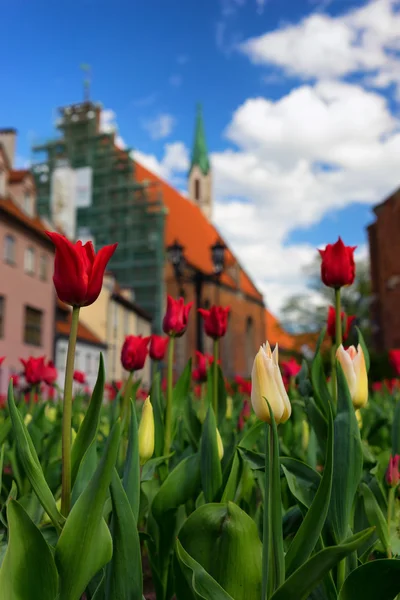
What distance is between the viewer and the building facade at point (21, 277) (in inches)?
779

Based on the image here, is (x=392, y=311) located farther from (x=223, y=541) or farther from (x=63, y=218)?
(x=223, y=541)

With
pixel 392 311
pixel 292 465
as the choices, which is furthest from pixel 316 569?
pixel 392 311

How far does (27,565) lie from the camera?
97cm

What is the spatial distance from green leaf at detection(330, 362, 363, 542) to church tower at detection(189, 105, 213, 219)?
5707 centimetres

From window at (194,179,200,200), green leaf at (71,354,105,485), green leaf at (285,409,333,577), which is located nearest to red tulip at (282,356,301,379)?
green leaf at (71,354,105,485)

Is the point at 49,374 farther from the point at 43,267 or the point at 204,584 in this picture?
the point at 43,267

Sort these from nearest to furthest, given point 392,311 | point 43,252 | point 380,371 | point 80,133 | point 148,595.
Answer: point 148,595 → point 380,371 → point 43,252 → point 392,311 → point 80,133

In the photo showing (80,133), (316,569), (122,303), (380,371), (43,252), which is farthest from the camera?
(80,133)

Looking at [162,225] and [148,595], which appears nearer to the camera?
[148,595]

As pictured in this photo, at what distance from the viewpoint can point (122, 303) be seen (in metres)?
29.0

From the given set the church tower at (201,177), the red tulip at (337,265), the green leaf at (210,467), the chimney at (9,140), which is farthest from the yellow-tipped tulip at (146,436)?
the church tower at (201,177)

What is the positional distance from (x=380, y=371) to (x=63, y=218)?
1066 inches

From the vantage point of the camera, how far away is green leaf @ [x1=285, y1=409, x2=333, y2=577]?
95 cm

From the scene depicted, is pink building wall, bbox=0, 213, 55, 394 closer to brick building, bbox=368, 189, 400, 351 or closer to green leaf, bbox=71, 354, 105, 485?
brick building, bbox=368, 189, 400, 351
